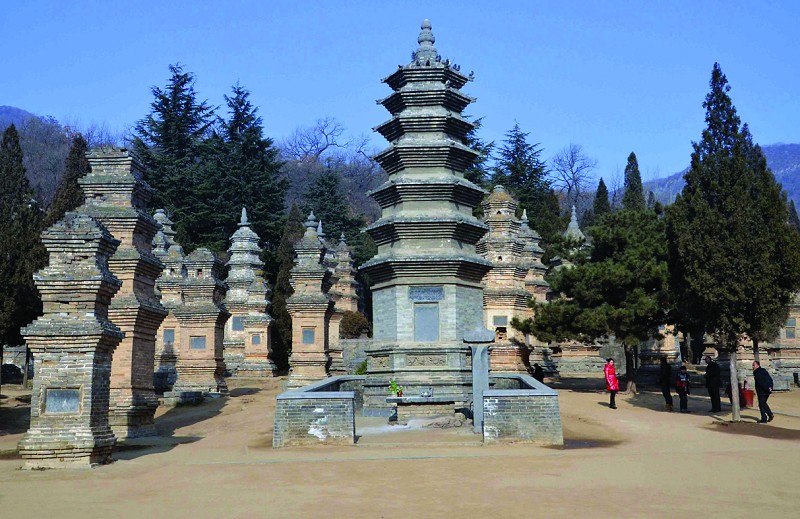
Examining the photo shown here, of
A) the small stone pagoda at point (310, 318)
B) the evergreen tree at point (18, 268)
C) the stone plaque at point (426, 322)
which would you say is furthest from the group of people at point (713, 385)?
the evergreen tree at point (18, 268)

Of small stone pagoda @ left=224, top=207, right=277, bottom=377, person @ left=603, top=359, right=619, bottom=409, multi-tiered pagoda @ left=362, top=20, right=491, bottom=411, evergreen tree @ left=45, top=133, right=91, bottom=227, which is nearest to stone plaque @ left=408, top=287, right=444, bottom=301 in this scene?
multi-tiered pagoda @ left=362, top=20, right=491, bottom=411

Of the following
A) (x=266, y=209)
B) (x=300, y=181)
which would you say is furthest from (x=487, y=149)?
(x=300, y=181)

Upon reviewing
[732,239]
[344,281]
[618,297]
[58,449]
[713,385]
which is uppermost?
[344,281]

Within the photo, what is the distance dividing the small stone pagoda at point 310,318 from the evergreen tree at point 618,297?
29.5 feet

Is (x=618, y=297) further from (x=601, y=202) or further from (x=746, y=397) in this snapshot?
(x=601, y=202)

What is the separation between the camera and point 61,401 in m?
15.2

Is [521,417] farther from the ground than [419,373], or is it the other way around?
[419,373]

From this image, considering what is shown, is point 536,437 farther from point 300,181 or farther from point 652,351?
point 300,181

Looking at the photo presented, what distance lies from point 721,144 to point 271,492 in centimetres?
1767

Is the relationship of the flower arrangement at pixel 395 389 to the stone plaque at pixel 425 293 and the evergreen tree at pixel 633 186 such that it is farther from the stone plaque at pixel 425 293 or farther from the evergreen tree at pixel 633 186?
the evergreen tree at pixel 633 186

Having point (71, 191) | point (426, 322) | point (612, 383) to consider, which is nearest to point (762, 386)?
point (612, 383)

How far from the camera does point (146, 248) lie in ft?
73.9

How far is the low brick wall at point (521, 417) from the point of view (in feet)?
56.7

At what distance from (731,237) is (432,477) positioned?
1348 cm
